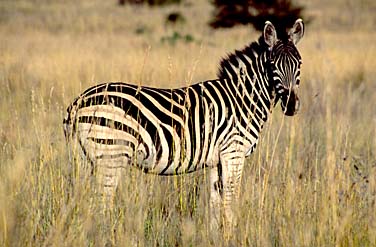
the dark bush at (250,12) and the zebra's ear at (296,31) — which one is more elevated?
the dark bush at (250,12)

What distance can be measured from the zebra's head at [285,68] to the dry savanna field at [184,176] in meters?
0.18

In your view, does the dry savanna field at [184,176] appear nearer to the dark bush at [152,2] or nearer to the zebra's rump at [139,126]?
the zebra's rump at [139,126]

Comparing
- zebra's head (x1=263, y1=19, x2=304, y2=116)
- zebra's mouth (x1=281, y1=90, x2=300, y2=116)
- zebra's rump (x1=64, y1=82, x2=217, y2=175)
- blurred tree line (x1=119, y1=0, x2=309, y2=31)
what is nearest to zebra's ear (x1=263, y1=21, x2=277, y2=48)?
zebra's head (x1=263, y1=19, x2=304, y2=116)

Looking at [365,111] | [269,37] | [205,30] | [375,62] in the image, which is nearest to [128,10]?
[205,30]

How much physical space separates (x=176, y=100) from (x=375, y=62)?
8185mm

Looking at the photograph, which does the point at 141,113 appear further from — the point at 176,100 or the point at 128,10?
the point at 128,10

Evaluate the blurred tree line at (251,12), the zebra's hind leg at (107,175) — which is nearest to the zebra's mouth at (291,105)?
the zebra's hind leg at (107,175)

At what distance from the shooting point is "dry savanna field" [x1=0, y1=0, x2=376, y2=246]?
3.46m

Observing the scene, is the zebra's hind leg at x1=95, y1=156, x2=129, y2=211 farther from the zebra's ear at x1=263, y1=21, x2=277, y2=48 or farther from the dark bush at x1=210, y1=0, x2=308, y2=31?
the dark bush at x1=210, y1=0, x2=308, y2=31

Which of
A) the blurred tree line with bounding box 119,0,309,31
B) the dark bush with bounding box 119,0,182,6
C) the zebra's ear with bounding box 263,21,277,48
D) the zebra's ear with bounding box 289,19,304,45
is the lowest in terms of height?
the zebra's ear with bounding box 263,21,277,48

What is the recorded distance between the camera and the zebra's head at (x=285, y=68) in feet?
13.6

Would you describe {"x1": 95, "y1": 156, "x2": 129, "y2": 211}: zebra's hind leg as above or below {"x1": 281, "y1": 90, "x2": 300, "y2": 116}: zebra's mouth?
below

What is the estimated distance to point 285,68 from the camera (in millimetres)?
4211

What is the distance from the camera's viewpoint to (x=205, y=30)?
1772 centimetres
